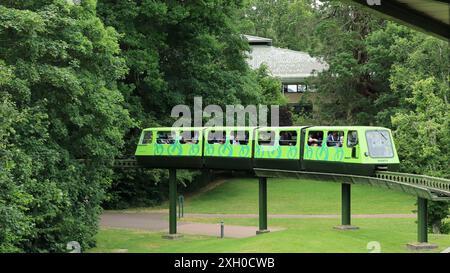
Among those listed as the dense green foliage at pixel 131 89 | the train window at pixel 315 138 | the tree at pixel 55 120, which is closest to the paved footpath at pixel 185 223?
the dense green foliage at pixel 131 89

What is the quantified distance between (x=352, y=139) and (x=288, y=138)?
3.41 metres

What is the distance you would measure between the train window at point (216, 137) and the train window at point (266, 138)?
2.09 meters

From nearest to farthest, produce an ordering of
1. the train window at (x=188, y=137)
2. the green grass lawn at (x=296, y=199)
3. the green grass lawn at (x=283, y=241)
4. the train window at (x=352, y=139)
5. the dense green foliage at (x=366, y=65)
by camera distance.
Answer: the green grass lawn at (x=283, y=241), the train window at (x=352, y=139), the train window at (x=188, y=137), the green grass lawn at (x=296, y=199), the dense green foliage at (x=366, y=65)

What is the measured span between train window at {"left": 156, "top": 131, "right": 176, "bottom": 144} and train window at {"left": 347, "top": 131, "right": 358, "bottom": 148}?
9.37 meters

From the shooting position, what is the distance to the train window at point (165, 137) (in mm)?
34594

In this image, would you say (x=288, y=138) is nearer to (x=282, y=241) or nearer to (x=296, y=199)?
(x=282, y=241)

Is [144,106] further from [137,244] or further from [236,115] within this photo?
[137,244]

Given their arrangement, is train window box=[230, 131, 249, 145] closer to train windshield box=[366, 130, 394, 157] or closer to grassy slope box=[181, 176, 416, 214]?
train windshield box=[366, 130, 394, 157]

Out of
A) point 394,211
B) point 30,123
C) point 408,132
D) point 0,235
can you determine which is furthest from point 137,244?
point 394,211

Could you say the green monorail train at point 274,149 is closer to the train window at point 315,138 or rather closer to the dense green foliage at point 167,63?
the train window at point 315,138

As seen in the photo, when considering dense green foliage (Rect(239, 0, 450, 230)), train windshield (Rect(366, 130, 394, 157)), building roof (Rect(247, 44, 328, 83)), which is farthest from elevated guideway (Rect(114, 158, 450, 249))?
building roof (Rect(247, 44, 328, 83))

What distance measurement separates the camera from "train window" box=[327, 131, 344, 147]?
2852cm

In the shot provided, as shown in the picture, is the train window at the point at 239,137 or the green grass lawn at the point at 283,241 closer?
the green grass lawn at the point at 283,241

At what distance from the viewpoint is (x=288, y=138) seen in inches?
1209
